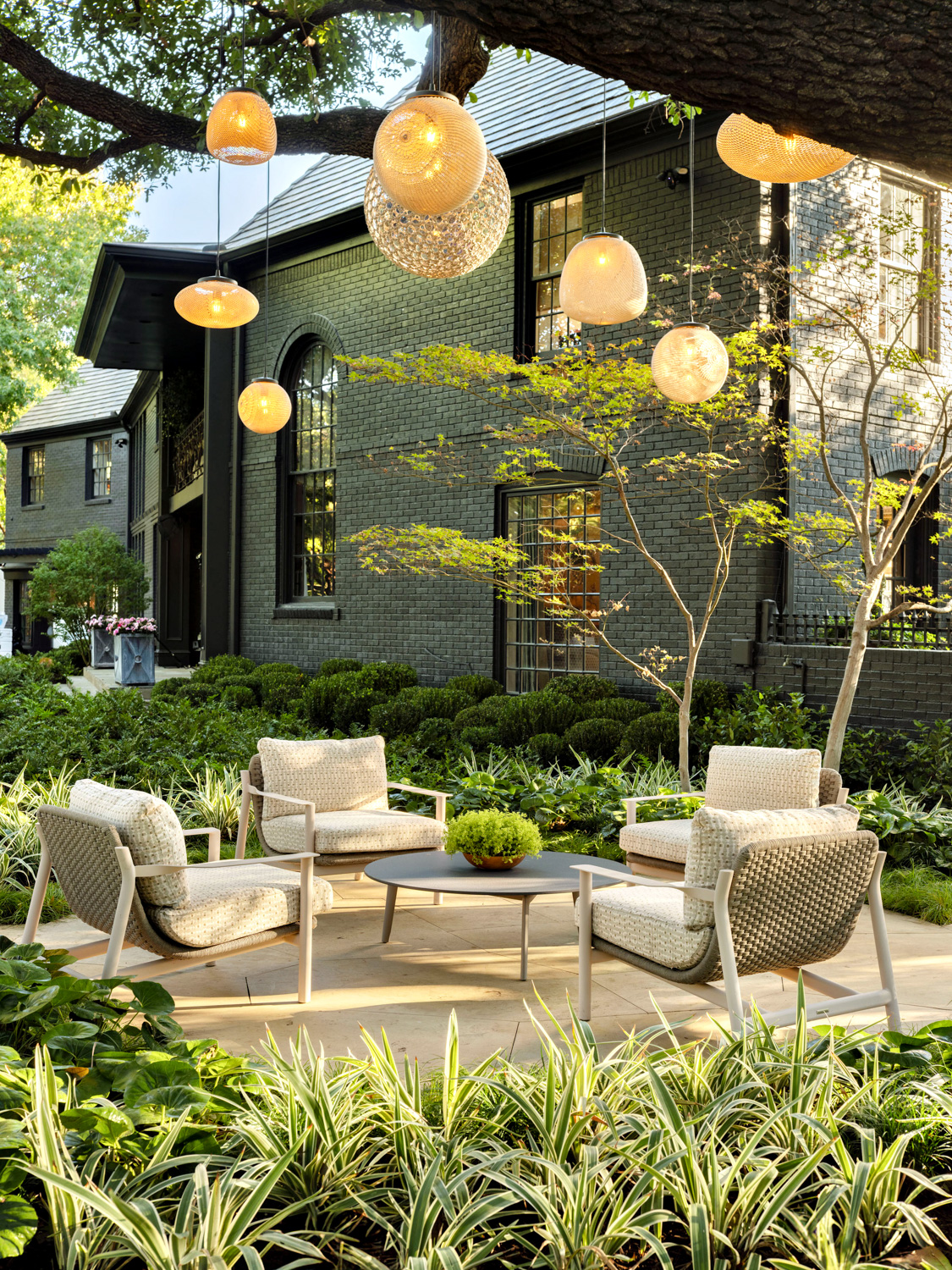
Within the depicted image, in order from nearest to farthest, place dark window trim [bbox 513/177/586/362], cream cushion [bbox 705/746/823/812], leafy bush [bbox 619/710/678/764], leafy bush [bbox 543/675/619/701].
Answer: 1. cream cushion [bbox 705/746/823/812]
2. leafy bush [bbox 619/710/678/764]
3. leafy bush [bbox 543/675/619/701]
4. dark window trim [bbox 513/177/586/362]

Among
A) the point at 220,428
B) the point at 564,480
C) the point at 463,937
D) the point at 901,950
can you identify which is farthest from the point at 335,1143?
the point at 220,428

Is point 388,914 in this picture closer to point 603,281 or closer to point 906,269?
point 603,281

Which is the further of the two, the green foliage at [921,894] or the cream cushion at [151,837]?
the green foliage at [921,894]

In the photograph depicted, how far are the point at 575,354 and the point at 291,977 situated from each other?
5.44m

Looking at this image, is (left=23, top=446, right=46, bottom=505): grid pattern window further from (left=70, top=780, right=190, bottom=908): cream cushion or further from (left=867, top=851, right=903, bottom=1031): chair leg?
(left=867, top=851, right=903, bottom=1031): chair leg

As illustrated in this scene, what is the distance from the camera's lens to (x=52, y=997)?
9.22 feet

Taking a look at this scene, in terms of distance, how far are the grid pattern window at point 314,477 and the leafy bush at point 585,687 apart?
5204mm

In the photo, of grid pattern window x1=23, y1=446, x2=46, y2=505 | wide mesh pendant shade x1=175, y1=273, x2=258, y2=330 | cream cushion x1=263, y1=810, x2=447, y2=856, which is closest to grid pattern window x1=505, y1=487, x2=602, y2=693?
wide mesh pendant shade x1=175, y1=273, x2=258, y2=330

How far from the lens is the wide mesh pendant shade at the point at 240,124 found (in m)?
5.01

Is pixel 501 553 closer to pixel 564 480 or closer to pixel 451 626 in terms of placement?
pixel 564 480

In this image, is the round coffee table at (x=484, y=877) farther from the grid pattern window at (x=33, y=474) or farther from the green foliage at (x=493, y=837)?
the grid pattern window at (x=33, y=474)

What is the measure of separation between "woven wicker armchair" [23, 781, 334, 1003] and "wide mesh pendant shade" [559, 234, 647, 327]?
288 cm

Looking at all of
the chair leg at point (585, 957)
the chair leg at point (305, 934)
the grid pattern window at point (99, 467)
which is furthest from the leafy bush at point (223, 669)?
the grid pattern window at point (99, 467)

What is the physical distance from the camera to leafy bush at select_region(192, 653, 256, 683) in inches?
550
